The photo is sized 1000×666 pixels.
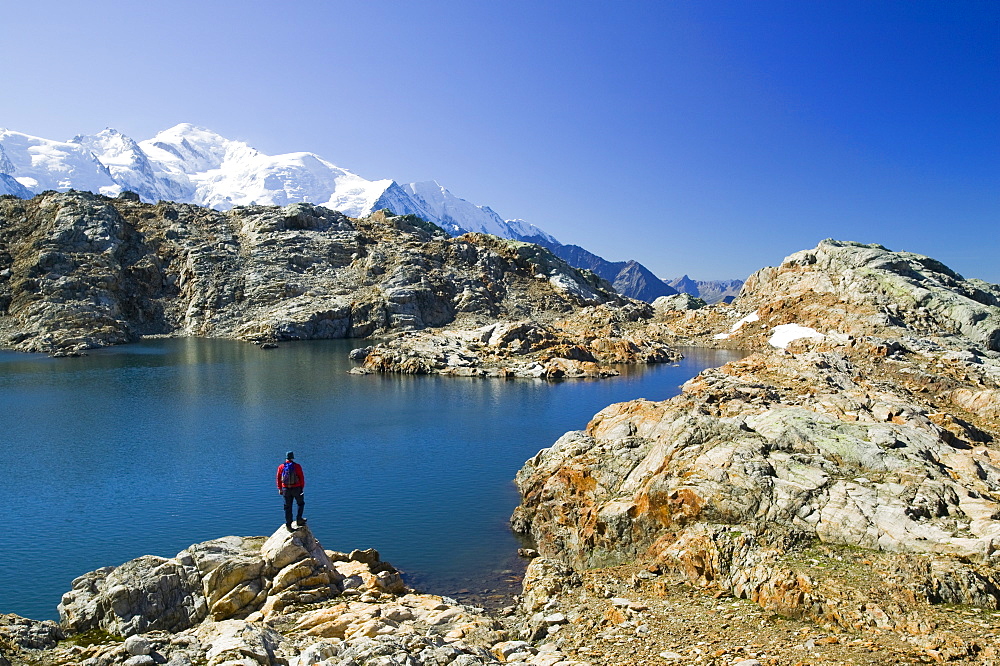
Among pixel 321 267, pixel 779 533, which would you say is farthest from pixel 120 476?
pixel 321 267

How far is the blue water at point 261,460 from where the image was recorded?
27.5 metres

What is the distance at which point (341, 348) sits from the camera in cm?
10656

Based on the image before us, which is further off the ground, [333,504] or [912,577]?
[912,577]

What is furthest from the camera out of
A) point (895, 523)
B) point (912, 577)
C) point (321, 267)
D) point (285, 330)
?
point (321, 267)

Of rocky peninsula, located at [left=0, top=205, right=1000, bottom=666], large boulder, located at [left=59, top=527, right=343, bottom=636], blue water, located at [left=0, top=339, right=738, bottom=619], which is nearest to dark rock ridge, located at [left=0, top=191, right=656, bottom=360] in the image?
blue water, located at [left=0, top=339, right=738, bottom=619]

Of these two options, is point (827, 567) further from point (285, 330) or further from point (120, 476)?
point (285, 330)

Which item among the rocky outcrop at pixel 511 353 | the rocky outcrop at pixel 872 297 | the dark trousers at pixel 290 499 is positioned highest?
the rocky outcrop at pixel 872 297

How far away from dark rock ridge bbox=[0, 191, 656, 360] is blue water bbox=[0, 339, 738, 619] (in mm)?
35210

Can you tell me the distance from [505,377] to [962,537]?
63070 millimetres

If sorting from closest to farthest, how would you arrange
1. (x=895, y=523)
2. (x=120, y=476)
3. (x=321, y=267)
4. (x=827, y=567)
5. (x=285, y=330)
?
(x=827, y=567)
(x=895, y=523)
(x=120, y=476)
(x=285, y=330)
(x=321, y=267)

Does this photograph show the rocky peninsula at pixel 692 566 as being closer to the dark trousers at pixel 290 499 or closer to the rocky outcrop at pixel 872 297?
the dark trousers at pixel 290 499

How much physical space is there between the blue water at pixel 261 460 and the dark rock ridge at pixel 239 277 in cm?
3521

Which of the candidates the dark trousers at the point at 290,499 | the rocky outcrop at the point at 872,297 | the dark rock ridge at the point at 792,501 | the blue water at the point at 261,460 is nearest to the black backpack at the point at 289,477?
the dark trousers at the point at 290,499

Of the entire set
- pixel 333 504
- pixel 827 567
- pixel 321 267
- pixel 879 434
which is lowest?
pixel 333 504
